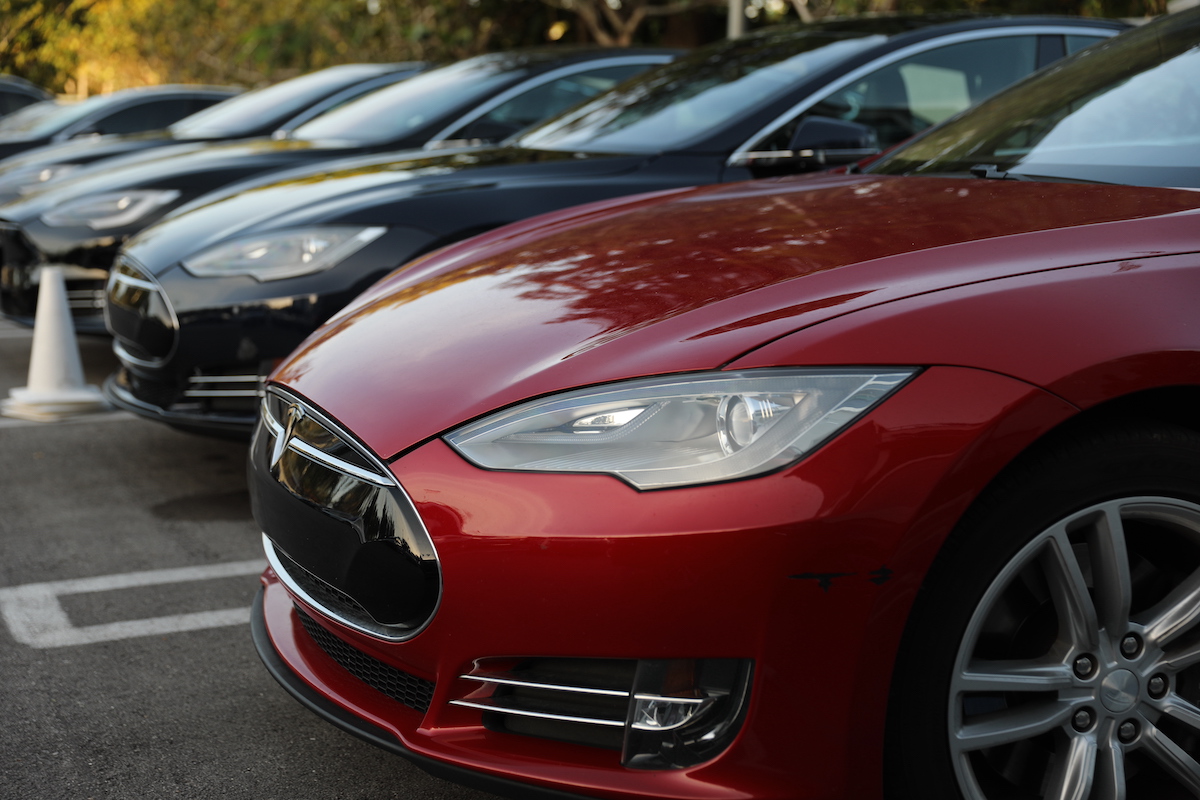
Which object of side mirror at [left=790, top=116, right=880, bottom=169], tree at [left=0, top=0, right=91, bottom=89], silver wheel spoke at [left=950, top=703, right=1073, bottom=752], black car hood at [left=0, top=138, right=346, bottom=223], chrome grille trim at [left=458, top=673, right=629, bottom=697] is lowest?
silver wheel spoke at [left=950, top=703, right=1073, bottom=752]

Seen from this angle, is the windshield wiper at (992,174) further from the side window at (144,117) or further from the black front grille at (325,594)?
the side window at (144,117)

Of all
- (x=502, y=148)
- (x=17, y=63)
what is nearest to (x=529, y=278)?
(x=502, y=148)

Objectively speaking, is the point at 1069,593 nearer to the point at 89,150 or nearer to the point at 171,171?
the point at 171,171

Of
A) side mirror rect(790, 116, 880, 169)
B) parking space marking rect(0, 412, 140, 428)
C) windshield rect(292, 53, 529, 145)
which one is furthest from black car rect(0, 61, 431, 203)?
side mirror rect(790, 116, 880, 169)

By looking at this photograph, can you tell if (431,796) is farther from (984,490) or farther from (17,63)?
(17,63)

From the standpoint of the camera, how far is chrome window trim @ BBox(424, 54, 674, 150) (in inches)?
229

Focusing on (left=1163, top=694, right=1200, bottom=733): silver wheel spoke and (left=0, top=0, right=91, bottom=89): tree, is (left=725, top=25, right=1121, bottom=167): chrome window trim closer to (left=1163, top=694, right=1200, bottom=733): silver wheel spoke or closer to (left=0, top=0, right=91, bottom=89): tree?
(left=1163, top=694, right=1200, bottom=733): silver wheel spoke

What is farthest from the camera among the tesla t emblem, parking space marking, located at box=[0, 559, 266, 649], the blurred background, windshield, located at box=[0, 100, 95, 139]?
the blurred background

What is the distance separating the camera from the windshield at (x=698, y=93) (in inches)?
169

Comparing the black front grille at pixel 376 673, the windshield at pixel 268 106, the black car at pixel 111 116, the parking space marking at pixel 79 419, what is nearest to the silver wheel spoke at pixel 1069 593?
the black front grille at pixel 376 673

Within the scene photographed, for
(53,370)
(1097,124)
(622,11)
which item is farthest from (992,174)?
(622,11)

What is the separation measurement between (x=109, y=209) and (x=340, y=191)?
2.02 meters

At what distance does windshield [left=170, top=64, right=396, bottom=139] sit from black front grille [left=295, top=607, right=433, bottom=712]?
20.2 ft

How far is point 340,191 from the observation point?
13.8 feet
